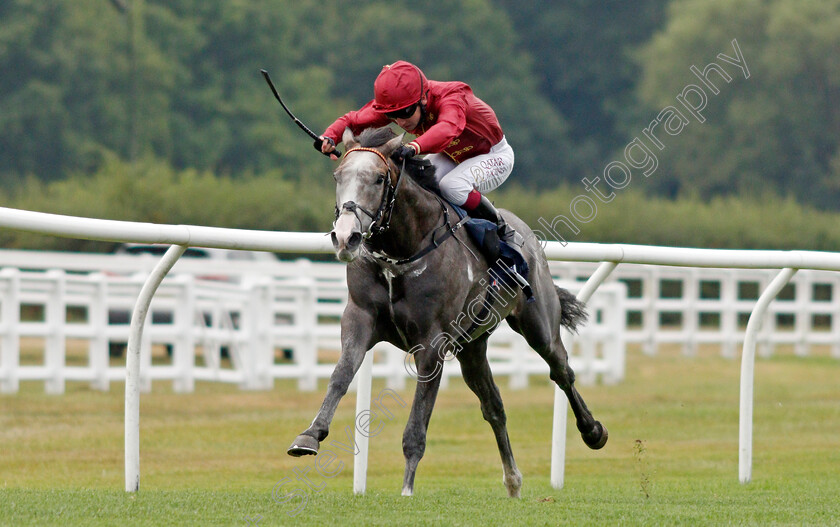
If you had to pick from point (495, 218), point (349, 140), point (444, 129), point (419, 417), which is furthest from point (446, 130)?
point (419, 417)

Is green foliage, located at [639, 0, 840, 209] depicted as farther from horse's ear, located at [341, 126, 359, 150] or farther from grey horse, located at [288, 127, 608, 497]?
horse's ear, located at [341, 126, 359, 150]

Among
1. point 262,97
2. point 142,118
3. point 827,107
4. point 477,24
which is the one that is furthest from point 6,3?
point 827,107

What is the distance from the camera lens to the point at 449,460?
8398 mm

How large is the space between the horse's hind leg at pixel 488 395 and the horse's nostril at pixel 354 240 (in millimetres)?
1516

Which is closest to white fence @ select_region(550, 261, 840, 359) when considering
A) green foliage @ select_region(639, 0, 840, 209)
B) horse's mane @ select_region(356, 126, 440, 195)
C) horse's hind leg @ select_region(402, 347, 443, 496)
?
horse's mane @ select_region(356, 126, 440, 195)

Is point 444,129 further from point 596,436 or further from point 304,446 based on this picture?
point 596,436

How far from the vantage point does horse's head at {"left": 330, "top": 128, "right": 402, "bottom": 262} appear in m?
4.43

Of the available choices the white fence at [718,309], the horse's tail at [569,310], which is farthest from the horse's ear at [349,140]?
the white fence at [718,309]

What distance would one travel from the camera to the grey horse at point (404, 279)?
4641 mm

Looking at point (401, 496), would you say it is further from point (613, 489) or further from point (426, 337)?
point (613, 489)

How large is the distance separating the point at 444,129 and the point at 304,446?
145 cm

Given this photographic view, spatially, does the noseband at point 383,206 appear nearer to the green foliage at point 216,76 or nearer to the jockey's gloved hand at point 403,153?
the jockey's gloved hand at point 403,153

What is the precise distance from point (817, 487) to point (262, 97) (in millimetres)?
38290

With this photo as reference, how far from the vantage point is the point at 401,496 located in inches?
198
